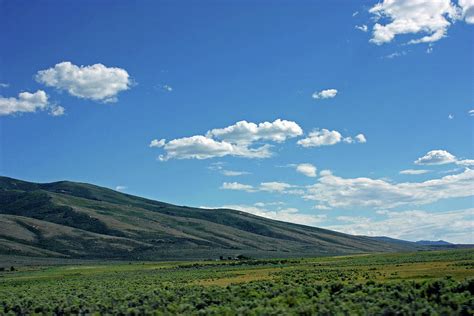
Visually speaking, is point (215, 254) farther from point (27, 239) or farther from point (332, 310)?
point (332, 310)

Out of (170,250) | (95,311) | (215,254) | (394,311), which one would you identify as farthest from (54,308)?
(170,250)

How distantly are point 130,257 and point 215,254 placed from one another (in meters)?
29.1

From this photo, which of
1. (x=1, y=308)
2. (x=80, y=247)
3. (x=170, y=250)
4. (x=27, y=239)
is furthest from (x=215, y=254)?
(x=1, y=308)

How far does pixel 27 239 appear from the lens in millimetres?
197500

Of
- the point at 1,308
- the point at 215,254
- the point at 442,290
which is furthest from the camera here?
the point at 215,254

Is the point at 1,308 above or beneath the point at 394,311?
beneath

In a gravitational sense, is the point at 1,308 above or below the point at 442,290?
below

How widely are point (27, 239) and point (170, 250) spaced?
53243 millimetres

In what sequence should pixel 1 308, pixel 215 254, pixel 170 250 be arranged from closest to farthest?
pixel 1 308 → pixel 215 254 → pixel 170 250

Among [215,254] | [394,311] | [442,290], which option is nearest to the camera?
[394,311]

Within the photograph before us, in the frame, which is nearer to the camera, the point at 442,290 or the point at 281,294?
the point at 442,290

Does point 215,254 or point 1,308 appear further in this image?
point 215,254

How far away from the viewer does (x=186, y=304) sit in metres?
31.2

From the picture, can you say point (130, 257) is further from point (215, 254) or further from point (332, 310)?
point (332, 310)
